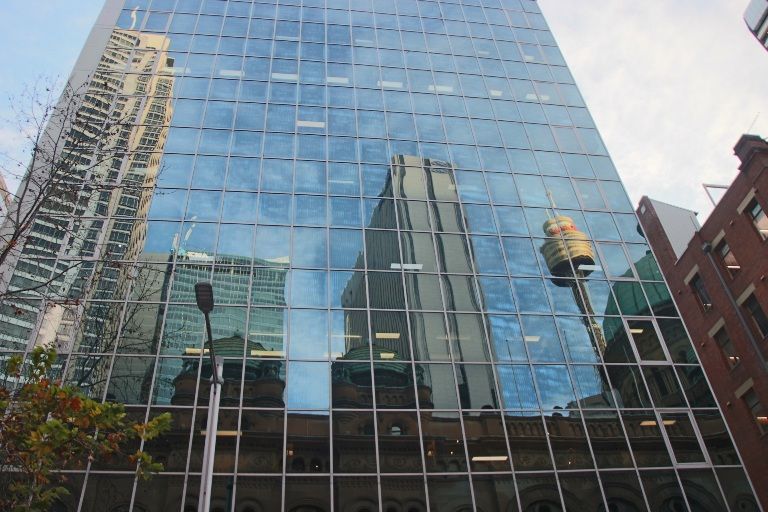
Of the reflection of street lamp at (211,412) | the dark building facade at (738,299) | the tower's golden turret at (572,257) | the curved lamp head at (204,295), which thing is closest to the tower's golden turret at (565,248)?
the tower's golden turret at (572,257)

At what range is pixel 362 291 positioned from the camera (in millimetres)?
25641

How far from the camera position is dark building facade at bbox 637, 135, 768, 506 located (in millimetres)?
25477

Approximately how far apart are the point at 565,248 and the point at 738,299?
8.05 meters

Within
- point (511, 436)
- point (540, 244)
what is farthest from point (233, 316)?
point (540, 244)

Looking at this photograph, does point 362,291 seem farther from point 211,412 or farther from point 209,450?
point 209,450

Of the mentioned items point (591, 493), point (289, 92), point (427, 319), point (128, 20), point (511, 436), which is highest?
point (128, 20)

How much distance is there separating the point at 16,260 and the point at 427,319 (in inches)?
672

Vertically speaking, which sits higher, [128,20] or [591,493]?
[128,20]

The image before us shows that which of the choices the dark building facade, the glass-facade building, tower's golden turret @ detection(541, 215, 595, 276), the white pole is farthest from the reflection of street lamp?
the dark building facade

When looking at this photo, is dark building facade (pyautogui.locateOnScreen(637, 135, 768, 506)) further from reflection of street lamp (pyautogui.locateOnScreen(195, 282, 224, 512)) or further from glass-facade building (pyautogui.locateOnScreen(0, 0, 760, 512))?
reflection of street lamp (pyautogui.locateOnScreen(195, 282, 224, 512))

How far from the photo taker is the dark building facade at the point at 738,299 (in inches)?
1003

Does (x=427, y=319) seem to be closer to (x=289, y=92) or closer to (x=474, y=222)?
(x=474, y=222)

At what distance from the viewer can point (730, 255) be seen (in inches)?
1132

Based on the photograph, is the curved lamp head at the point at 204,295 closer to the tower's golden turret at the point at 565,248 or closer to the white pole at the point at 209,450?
the white pole at the point at 209,450
